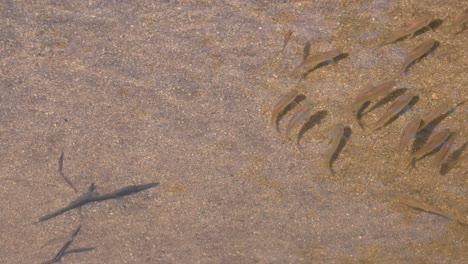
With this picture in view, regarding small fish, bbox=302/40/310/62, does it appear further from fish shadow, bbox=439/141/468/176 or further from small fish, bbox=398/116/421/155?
fish shadow, bbox=439/141/468/176

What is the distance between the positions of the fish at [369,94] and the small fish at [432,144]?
1.55 feet

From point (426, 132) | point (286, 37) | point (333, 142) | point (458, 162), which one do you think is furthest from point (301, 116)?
point (458, 162)

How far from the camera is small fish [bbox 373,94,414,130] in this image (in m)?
4.55

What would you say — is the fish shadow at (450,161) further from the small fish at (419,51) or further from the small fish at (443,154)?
the small fish at (419,51)

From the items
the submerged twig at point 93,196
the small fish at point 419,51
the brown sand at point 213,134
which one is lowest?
the submerged twig at point 93,196

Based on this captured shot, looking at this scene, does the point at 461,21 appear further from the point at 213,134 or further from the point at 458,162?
the point at 213,134

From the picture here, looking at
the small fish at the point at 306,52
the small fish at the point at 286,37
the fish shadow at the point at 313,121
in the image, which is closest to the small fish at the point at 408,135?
the fish shadow at the point at 313,121

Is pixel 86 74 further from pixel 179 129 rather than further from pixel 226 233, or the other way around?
pixel 226 233

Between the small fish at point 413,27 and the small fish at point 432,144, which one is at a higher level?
the small fish at point 413,27

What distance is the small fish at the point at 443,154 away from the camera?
4477mm

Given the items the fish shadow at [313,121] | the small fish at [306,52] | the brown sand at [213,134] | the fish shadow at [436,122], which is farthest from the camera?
the small fish at [306,52]

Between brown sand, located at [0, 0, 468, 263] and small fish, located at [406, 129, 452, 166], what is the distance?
85 millimetres

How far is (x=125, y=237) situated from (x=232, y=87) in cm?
140

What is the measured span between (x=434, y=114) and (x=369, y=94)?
51cm
